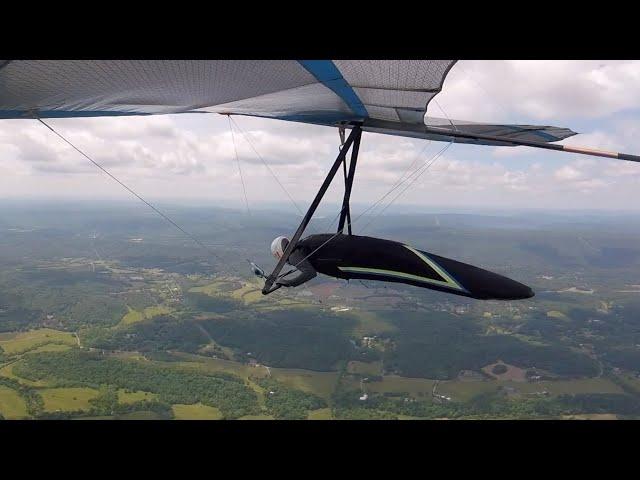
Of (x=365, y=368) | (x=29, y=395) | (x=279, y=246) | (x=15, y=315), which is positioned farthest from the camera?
(x=15, y=315)

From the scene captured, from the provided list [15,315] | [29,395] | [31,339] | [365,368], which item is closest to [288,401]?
[365,368]

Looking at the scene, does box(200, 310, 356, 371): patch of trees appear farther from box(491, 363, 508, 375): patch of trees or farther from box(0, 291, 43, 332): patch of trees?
box(0, 291, 43, 332): patch of trees

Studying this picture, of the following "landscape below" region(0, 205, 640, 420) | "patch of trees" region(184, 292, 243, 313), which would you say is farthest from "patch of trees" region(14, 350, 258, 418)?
"patch of trees" region(184, 292, 243, 313)

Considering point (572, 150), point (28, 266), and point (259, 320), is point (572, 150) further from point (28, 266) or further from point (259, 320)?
point (28, 266)

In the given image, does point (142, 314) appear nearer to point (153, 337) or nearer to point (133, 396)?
point (153, 337)

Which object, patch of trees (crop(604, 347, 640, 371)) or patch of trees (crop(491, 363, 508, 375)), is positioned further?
patch of trees (crop(604, 347, 640, 371))
